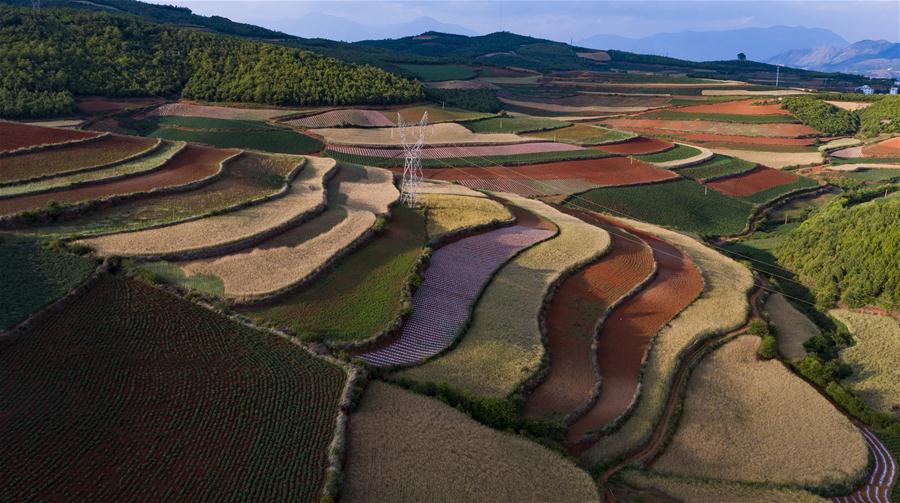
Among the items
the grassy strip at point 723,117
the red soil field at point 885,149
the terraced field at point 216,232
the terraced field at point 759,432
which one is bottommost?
the terraced field at point 759,432

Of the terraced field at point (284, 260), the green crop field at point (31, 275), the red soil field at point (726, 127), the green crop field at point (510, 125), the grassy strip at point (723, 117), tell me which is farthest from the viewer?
the grassy strip at point (723, 117)

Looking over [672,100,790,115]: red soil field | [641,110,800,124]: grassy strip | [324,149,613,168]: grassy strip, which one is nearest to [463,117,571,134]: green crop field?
[324,149,613,168]: grassy strip

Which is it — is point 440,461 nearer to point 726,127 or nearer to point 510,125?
point 510,125

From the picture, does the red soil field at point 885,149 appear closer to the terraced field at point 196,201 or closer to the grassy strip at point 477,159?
the grassy strip at point 477,159

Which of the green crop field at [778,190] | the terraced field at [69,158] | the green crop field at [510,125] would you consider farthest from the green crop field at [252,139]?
the green crop field at [778,190]

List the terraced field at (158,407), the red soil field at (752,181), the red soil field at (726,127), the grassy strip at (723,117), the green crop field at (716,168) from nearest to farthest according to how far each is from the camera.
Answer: the terraced field at (158,407)
the red soil field at (752,181)
the green crop field at (716,168)
the red soil field at (726,127)
the grassy strip at (723,117)

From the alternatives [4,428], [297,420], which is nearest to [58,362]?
[4,428]

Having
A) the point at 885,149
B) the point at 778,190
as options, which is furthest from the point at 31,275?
the point at 885,149

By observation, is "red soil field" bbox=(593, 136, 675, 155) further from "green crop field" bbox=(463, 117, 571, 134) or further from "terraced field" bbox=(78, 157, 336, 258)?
"terraced field" bbox=(78, 157, 336, 258)

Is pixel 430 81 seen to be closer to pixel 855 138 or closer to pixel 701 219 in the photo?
pixel 855 138
